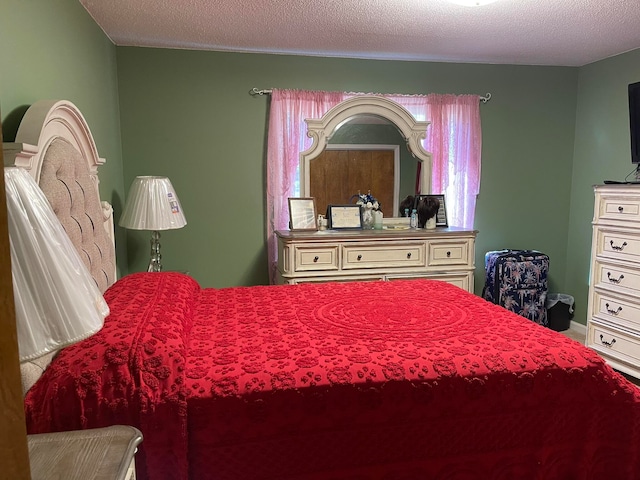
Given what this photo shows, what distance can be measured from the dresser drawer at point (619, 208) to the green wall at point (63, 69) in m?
3.33

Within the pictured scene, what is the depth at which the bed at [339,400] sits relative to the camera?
1345 millimetres

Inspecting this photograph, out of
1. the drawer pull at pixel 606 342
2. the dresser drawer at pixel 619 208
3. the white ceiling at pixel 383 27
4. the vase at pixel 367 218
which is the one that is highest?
the white ceiling at pixel 383 27

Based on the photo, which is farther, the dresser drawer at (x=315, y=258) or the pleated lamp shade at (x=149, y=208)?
A: the dresser drawer at (x=315, y=258)

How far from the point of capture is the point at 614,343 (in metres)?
3.20

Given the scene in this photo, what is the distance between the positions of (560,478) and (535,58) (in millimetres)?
3416

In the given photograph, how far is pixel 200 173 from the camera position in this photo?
3.72 meters

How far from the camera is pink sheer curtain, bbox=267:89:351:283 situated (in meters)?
3.72

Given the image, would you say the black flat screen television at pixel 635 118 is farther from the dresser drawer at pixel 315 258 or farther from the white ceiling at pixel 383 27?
the dresser drawer at pixel 315 258

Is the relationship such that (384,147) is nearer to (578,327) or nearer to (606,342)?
(606,342)

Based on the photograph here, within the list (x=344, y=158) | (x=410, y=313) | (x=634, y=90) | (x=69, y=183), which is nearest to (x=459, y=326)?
(x=410, y=313)

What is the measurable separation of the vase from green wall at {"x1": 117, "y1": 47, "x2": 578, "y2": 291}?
82 cm

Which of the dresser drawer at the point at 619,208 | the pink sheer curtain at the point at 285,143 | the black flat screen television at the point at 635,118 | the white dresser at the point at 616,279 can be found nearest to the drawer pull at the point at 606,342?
the white dresser at the point at 616,279

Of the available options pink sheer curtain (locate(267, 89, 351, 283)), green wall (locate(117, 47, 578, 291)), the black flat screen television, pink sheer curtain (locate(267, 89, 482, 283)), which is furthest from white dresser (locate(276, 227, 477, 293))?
the black flat screen television

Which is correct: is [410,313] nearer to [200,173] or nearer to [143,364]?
[143,364]
